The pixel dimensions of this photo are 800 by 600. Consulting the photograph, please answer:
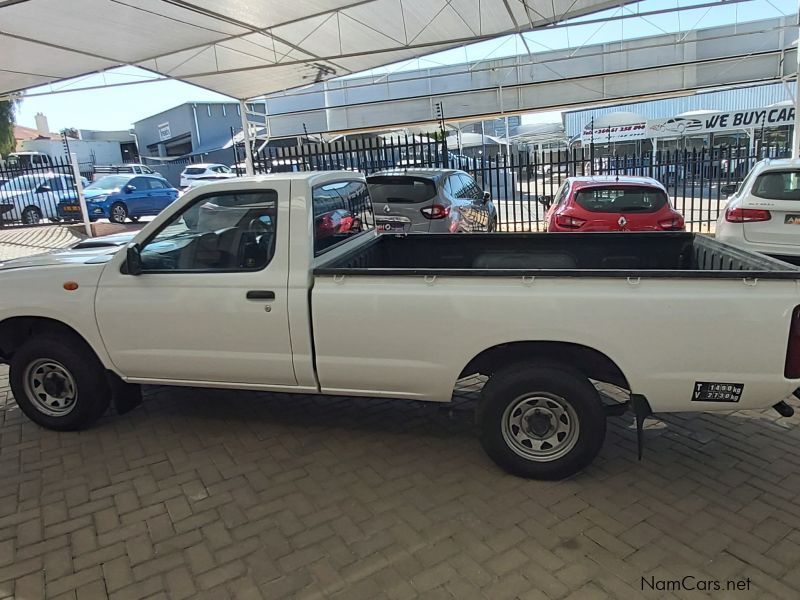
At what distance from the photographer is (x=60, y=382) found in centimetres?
416

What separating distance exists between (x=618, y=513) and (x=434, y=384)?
48.1 inches

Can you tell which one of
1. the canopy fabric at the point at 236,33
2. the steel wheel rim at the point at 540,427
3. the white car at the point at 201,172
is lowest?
the steel wheel rim at the point at 540,427

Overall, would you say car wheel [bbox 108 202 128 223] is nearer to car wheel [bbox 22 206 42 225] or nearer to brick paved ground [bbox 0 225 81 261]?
car wheel [bbox 22 206 42 225]

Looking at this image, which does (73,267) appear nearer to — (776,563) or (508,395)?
(508,395)

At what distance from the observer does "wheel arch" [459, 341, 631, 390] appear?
129 inches

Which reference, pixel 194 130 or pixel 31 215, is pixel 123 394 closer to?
pixel 31 215

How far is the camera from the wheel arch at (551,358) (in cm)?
328

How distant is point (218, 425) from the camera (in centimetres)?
432

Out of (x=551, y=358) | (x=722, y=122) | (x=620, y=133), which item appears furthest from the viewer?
(x=620, y=133)

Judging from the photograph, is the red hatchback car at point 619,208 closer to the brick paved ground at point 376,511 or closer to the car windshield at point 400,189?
the car windshield at point 400,189

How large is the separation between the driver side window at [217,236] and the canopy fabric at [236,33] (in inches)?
257

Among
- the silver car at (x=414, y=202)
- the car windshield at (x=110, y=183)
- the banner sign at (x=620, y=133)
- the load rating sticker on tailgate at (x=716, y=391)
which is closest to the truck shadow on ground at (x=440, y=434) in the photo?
the load rating sticker on tailgate at (x=716, y=391)

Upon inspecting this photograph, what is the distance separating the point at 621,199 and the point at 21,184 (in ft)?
57.0

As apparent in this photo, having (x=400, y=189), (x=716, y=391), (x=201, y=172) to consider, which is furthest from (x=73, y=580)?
(x=201, y=172)
